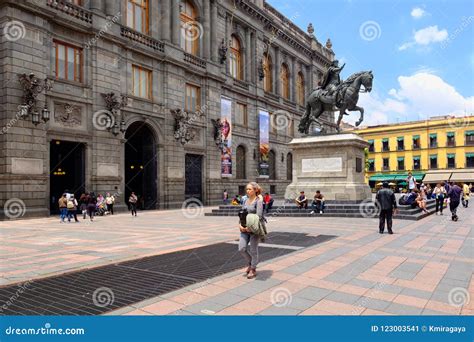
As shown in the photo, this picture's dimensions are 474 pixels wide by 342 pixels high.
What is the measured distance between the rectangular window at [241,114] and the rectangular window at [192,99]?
21.4ft

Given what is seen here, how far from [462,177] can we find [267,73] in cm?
3520

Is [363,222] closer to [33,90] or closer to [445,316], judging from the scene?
[445,316]

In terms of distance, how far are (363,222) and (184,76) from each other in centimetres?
1985

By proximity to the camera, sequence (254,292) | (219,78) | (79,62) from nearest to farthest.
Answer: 1. (254,292)
2. (79,62)
3. (219,78)

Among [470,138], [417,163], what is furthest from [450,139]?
[417,163]

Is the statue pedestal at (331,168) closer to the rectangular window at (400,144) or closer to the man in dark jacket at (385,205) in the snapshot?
the man in dark jacket at (385,205)

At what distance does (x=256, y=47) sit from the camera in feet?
131

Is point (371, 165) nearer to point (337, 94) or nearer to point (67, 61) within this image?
point (337, 94)

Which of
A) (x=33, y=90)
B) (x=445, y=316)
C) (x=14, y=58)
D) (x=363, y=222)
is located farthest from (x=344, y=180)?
(x=14, y=58)

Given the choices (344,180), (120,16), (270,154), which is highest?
(120,16)

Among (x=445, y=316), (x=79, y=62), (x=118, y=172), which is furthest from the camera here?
(x=118, y=172)

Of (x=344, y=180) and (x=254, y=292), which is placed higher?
(x=344, y=180)

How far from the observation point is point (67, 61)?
72.0ft

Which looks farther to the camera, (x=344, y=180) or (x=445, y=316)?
(x=344, y=180)
